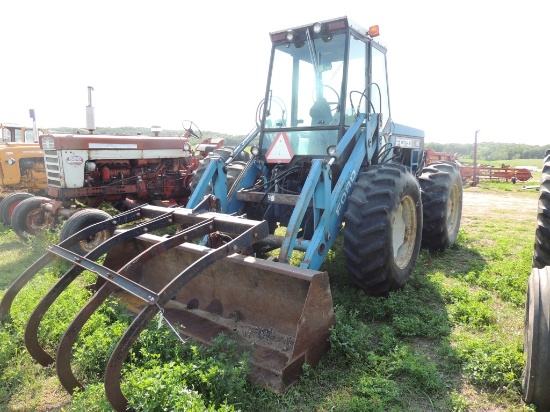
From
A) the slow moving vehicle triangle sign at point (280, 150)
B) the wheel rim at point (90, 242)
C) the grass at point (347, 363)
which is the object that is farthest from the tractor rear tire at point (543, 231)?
the wheel rim at point (90, 242)

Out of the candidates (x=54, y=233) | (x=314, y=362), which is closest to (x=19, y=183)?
(x=54, y=233)

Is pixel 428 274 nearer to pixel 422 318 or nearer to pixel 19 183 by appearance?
pixel 422 318

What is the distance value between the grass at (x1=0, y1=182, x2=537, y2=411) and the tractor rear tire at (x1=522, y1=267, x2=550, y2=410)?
0.10 m

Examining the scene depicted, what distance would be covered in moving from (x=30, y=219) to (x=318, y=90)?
5.43 m

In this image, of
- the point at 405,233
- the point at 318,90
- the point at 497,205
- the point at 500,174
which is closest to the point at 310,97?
the point at 318,90

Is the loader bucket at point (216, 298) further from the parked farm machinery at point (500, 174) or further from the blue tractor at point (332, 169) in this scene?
the parked farm machinery at point (500, 174)

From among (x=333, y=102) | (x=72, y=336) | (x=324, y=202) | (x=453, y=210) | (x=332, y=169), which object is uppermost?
(x=333, y=102)

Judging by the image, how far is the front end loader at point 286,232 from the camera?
2.90m

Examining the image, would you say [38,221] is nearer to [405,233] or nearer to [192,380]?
[192,380]

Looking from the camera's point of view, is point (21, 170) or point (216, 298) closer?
point (216, 298)

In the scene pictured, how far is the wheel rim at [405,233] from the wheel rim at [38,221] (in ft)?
18.5

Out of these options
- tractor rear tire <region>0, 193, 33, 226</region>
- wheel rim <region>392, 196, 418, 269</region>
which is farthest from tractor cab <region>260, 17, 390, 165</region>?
tractor rear tire <region>0, 193, 33, 226</region>

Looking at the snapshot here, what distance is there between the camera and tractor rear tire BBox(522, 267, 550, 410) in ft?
7.95

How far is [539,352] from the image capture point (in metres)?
2.43
